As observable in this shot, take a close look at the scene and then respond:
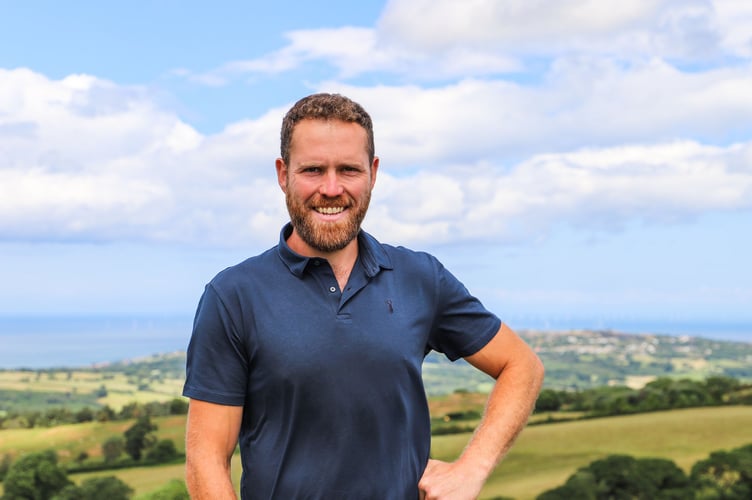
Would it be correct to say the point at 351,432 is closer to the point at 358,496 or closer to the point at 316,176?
the point at 358,496

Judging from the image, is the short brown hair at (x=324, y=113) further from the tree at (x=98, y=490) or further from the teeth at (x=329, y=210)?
the tree at (x=98, y=490)

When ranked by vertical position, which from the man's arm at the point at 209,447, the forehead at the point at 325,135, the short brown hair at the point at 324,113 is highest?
the short brown hair at the point at 324,113

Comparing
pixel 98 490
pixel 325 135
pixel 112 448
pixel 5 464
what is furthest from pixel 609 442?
pixel 325 135

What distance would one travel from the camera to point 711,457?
116 ft

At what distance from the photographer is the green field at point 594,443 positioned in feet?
118

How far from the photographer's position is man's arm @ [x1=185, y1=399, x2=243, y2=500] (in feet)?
13.1

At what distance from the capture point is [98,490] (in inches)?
1476

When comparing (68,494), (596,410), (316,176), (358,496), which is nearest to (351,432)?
(358,496)

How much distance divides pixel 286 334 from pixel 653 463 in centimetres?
3542

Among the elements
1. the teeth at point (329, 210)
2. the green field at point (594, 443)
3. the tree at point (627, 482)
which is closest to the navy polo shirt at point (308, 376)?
the teeth at point (329, 210)

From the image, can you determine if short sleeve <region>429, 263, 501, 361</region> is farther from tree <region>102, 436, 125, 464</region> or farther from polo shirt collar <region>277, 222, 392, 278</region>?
tree <region>102, 436, 125, 464</region>

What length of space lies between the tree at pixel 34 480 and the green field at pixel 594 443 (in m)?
0.99

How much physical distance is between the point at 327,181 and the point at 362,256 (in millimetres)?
451

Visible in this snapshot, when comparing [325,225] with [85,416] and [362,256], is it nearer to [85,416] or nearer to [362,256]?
[362,256]
